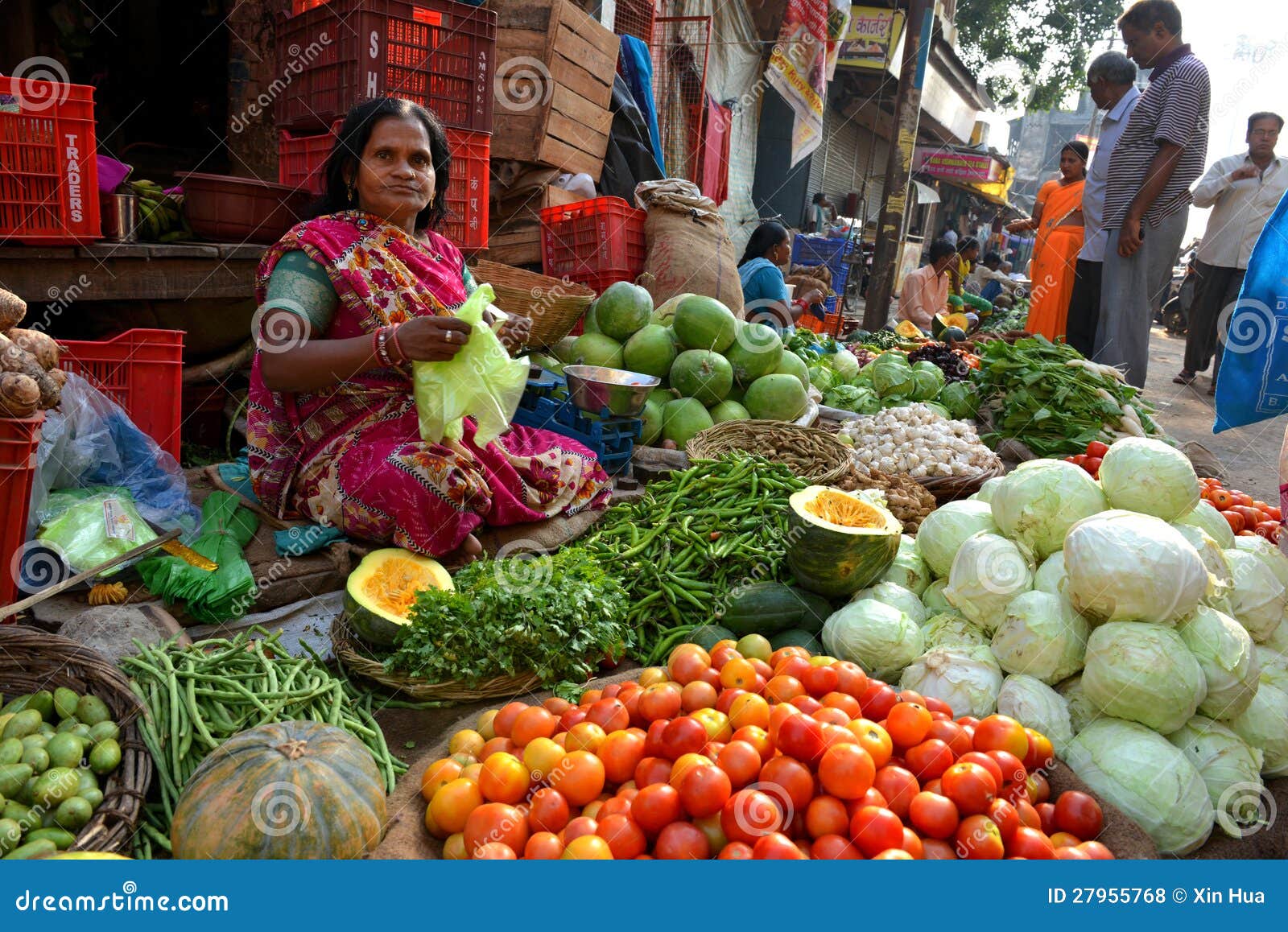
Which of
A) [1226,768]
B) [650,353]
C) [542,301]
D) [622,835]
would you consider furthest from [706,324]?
[622,835]

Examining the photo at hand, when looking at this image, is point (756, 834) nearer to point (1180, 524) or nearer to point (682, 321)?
point (1180, 524)

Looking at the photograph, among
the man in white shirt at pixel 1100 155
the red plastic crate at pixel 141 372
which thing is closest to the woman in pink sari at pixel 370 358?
the red plastic crate at pixel 141 372

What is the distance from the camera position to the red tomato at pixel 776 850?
144cm

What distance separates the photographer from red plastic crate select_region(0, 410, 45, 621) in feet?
8.04

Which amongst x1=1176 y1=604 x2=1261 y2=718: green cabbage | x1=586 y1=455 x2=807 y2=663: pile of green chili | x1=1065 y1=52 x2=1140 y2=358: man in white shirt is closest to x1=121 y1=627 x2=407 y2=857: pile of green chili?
x1=586 y1=455 x2=807 y2=663: pile of green chili

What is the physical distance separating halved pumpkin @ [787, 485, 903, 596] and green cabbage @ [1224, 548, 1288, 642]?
3.24 ft

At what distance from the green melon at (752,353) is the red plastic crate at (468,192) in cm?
169

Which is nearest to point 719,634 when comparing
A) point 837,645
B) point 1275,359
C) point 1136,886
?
point 837,645

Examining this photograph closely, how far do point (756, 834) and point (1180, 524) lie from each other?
1774 millimetres

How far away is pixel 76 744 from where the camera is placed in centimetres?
181

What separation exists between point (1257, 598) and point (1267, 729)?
15.7 inches

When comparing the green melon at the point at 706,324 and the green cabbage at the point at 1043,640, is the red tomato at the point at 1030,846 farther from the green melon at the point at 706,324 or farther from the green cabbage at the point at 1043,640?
the green melon at the point at 706,324

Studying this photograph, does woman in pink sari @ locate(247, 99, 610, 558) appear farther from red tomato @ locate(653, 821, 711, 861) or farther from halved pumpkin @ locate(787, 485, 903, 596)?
red tomato @ locate(653, 821, 711, 861)

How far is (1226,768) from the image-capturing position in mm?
2047
